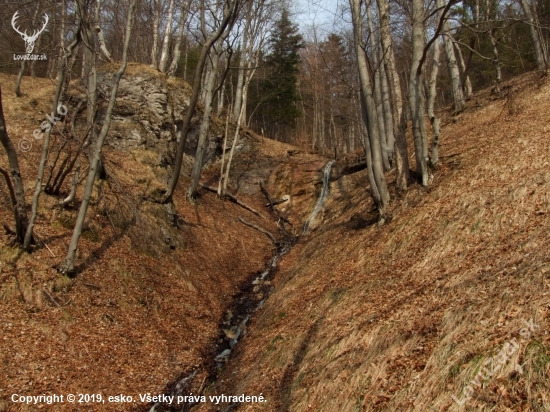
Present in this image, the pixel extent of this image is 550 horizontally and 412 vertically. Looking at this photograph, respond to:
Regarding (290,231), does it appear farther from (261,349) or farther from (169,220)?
(261,349)

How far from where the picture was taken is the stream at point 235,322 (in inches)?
288

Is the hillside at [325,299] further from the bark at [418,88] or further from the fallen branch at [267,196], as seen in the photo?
the fallen branch at [267,196]

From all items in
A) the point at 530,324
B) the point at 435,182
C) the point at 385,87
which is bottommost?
the point at 530,324

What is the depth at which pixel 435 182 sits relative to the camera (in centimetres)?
1009

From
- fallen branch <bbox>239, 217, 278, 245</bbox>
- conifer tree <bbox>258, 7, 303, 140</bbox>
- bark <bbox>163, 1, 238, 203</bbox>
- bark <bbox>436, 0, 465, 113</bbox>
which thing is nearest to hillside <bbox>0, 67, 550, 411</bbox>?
bark <bbox>163, 1, 238, 203</bbox>

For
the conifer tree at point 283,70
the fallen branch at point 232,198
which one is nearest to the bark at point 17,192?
the fallen branch at point 232,198

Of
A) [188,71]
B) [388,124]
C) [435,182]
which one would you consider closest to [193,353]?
[435,182]

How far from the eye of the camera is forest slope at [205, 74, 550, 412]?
4167mm

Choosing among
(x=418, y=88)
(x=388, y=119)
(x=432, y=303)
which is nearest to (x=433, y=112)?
(x=418, y=88)

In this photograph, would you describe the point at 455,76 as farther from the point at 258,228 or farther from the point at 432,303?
the point at 432,303

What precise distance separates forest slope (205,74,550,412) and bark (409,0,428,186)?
29.9 inches

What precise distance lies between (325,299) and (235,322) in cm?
315

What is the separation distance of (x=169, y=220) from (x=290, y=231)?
684 cm

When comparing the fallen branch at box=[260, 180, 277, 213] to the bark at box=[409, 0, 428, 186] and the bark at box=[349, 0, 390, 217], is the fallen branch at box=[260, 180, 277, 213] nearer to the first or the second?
the bark at box=[349, 0, 390, 217]
